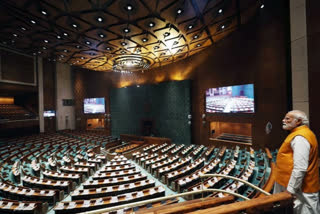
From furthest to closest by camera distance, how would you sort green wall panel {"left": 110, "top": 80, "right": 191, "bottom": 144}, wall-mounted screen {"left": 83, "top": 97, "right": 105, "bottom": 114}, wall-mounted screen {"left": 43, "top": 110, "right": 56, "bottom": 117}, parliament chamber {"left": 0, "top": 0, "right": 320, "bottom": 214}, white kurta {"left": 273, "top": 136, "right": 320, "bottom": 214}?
wall-mounted screen {"left": 83, "top": 97, "right": 105, "bottom": 114} → wall-mounted screen {"left": 43, "top": 110, "right": 56, "bottom": 117} → green wall panel {"left": 110, "top": 80, "right": 191, "bottom": 144} → parliament chamber {"left": 0, "top": 0, "right": 320, "bottom": 214} → white kurta {"left": 273, "top": 136, "right": 320, "bottom": 214}

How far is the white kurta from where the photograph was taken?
1444 mm

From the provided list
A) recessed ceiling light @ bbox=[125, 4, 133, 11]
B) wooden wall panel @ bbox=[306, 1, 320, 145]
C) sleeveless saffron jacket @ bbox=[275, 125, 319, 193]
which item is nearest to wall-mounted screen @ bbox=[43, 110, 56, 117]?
recessed ceiling light @ bbox=[125, 4, 133, 11]

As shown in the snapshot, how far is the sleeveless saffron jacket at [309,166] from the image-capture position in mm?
1534

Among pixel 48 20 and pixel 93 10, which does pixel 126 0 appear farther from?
pixel 48 20

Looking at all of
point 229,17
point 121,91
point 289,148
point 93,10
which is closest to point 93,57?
point 121,91

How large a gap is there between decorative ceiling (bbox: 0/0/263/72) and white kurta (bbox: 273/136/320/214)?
20.8 ft

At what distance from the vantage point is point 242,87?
9.45m

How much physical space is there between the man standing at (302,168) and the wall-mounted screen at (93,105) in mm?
18529

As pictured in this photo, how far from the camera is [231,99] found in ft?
32.6

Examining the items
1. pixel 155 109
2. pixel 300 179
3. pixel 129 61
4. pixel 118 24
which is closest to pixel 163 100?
pixel 155 109

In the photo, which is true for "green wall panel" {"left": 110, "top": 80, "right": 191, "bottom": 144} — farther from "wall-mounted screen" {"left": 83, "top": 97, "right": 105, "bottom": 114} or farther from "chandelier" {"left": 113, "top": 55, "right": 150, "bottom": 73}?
"chandelier" {"left": 113, "top": 55, "right": 150, "bottom": 73}

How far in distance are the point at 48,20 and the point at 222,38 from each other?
10.7 meters

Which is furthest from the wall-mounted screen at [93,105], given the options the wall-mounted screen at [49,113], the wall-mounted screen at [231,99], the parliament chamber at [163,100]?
the wall-mounted screen at [231,99]

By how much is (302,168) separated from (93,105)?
19894 millimetres
